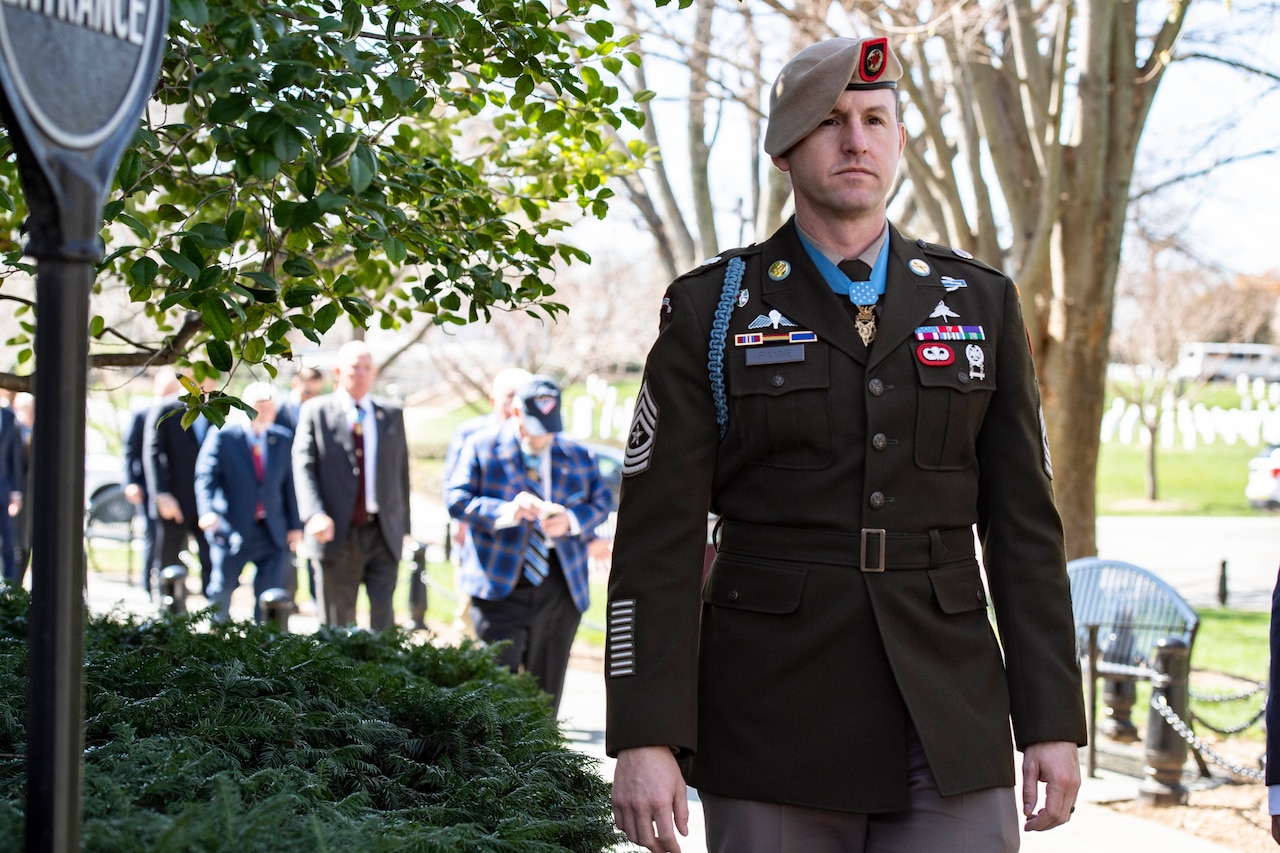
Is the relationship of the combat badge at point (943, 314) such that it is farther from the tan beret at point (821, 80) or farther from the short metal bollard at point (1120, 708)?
the short metal bollard at point (1120, 708)

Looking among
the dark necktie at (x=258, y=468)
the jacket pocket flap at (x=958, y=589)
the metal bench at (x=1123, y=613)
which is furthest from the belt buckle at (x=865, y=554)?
the dark necktie at (x=258, y=468)

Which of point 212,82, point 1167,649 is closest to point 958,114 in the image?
point 1167,649

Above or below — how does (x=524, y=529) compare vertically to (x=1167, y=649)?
above

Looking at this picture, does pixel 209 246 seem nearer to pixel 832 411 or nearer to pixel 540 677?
pixel 832 411

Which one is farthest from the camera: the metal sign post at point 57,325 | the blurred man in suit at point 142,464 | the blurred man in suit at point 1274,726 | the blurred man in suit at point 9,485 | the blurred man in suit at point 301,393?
the blurred man in suit at point 9,485

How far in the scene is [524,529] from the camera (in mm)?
6887

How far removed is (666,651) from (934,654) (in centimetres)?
52

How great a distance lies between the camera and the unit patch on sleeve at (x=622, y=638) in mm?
2646

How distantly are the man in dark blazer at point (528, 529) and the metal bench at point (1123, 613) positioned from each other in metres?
2.91

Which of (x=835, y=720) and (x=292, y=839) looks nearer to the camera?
(x=292, y=839)

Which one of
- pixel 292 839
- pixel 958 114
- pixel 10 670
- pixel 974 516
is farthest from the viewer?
pixel 958 114

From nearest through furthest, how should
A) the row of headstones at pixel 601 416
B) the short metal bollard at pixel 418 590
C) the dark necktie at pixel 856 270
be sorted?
the dark necktie at pixel 856 270 < the short metal bollard at pixel 418 590 < the row of headstones at pixel 601 416

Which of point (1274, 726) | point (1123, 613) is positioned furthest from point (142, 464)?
point (1274, 726)

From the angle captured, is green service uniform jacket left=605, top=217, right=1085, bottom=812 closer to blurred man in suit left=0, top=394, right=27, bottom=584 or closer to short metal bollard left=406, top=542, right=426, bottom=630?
short metal bollard left=406, top=542, right=426, bottom=630
